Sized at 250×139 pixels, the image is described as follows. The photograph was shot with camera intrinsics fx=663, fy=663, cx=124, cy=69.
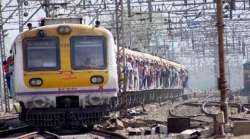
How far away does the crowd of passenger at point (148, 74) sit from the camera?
79.4 ft

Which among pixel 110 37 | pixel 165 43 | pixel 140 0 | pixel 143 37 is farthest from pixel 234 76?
pixel 110 37

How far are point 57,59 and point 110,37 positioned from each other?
1.38 metres

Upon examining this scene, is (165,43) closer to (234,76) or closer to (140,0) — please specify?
(140,0)

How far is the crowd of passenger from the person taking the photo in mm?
24188

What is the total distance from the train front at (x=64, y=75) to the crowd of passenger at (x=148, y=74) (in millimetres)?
6496

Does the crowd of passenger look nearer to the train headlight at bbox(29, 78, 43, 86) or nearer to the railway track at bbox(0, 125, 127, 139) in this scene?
the railway track at bbox(0, 125, 127, 139)

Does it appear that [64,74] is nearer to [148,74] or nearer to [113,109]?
[113,109]

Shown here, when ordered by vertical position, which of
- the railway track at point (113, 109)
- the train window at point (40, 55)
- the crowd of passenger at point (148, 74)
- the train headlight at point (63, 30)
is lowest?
the railway track at point (113, 109)

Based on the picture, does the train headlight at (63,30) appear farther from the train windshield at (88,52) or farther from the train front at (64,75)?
the train windshield at (88,52)

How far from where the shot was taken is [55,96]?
602 inches

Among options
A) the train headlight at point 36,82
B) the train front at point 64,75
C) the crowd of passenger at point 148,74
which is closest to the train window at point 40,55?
the train front at point 64,75

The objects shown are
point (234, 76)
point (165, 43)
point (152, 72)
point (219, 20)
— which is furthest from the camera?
point (234, 76)

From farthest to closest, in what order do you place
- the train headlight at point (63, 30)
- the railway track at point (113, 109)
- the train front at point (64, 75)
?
the train headlight at point (63, 30), the train front at point (64, 75), the railway track at point (113, 109)

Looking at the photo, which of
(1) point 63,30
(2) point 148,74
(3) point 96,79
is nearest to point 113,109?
(3) point 96,79
